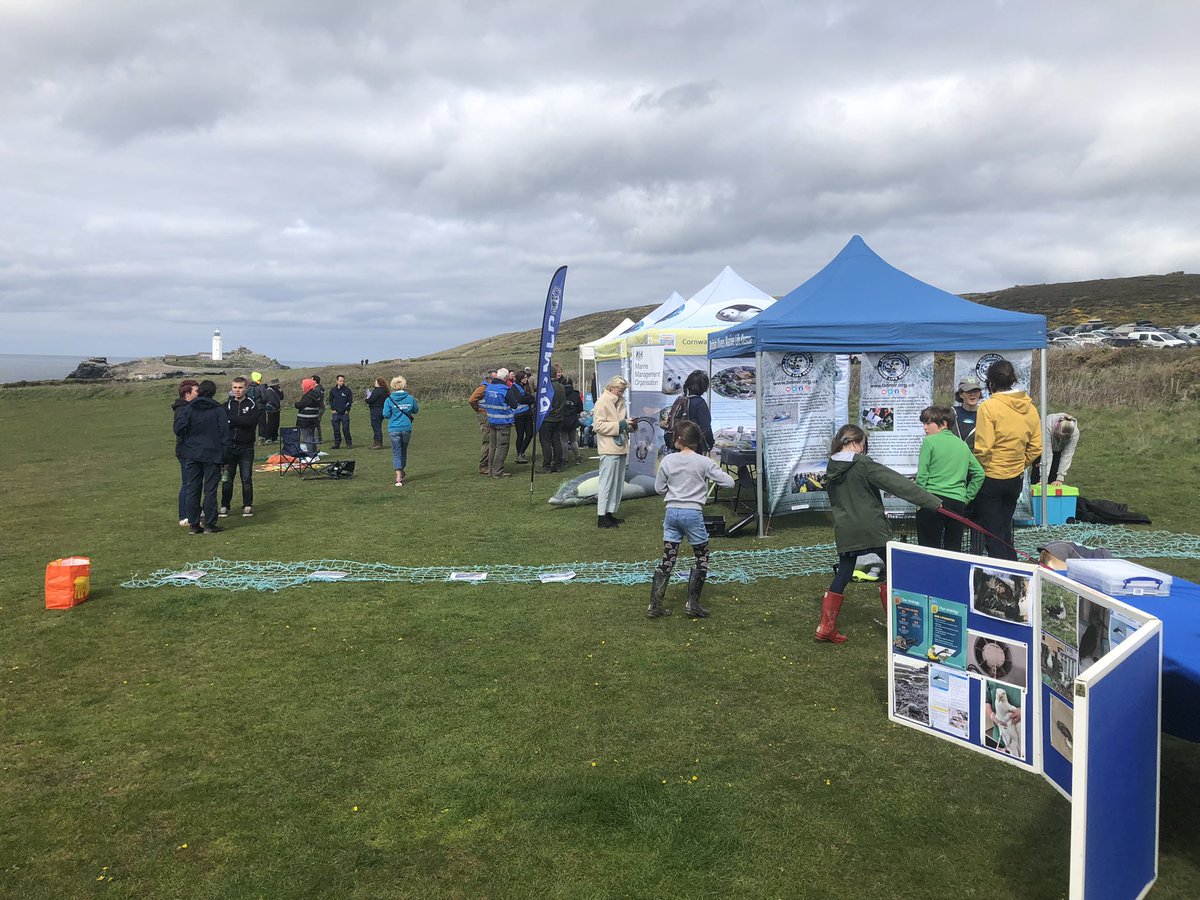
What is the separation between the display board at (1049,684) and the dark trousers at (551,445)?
1147 cm

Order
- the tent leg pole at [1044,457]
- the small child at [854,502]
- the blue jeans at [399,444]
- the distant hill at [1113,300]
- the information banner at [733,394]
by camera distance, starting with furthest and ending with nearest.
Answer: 1. the distant hill at [1113,300]
2. the information banner at [733,394]
3. the blue jeans at [399,444]
4. the tent leg pole at [1044,457]
5. the small child at [854,502]

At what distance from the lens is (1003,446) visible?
642cm

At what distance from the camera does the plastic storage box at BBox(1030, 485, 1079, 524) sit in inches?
366

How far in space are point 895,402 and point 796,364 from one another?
131 cm

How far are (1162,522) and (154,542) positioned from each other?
11845 millimetres

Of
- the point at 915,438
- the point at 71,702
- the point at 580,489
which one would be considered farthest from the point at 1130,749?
the point at 580,489

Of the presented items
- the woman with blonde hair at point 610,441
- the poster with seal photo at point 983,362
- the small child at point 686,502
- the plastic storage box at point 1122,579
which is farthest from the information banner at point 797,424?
the plastic storage box at point 1122,579

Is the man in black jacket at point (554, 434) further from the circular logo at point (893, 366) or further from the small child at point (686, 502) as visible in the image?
the small child at point (686, 502)

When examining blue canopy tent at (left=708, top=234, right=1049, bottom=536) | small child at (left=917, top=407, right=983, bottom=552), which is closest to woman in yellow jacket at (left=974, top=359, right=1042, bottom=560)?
small child at (left=917, top=407, right=983, bottom=552)

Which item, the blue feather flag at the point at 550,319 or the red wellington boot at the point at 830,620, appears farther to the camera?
the blue feather flag at the point at 550,319

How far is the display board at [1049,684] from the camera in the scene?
7.52 ft

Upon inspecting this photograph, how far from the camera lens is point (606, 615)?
250 inches

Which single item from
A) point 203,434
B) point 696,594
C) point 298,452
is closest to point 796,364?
point 696,594

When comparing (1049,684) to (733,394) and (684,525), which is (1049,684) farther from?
(733,394)
